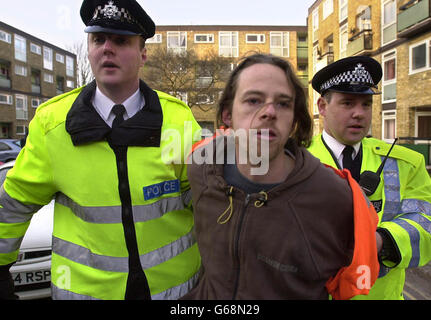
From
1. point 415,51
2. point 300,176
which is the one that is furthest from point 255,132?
point 415,51

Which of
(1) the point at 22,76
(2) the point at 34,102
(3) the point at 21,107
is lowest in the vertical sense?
(3) the point at 21,107

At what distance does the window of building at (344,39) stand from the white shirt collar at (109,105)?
20255 mm

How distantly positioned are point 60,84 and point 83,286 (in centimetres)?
4655

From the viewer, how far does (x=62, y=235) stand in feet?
5.79

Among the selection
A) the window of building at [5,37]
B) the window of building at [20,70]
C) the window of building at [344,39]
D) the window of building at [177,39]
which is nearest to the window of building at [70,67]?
the window of building at [20,70]

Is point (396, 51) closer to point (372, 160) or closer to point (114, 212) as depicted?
point (372, 160)

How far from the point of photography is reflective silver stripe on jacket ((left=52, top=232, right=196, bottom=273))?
5.48 ft

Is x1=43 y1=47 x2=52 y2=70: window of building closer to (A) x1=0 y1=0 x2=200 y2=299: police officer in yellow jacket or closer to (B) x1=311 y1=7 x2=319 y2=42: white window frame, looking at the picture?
(B) x1=311 y1=7 x2=319 y2=42: white window frame

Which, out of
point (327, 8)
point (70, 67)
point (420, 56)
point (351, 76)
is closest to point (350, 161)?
point (351, 76)

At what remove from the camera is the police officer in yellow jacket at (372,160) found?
69.6 inches

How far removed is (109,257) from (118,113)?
77cm

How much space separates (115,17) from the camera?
1745 millimetres

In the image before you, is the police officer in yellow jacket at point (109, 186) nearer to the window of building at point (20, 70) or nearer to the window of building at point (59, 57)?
→ the window of building at point (20, 70)

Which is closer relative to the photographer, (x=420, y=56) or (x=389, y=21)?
(x=420, y=56)
